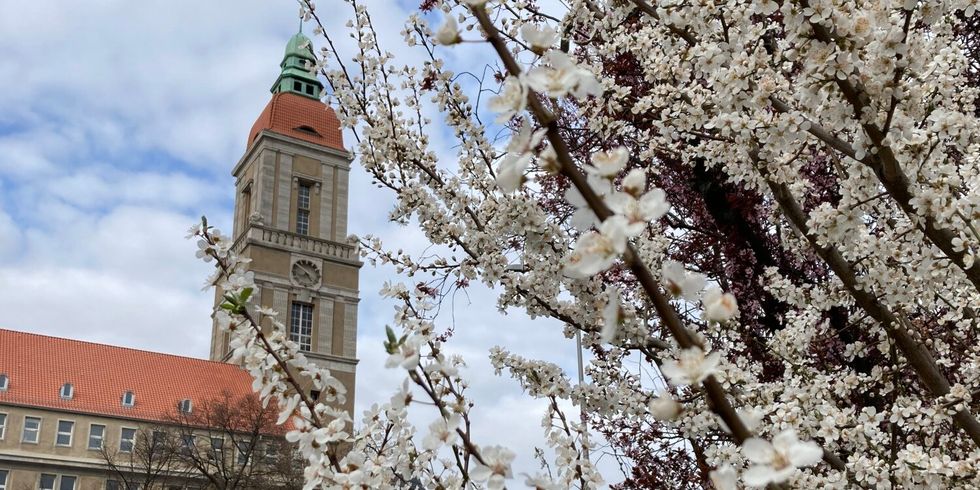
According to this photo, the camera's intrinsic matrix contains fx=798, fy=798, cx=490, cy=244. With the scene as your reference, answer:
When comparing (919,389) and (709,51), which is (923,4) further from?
(919,389)

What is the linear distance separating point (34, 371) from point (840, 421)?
37692 millimetres

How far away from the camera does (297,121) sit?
45.9 m

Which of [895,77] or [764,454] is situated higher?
[895,77]

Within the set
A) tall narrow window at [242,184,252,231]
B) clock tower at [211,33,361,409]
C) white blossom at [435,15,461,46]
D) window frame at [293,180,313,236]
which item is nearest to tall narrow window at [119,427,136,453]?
clock tower at [211,33,361,409]

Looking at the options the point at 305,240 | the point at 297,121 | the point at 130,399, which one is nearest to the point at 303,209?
the point at 305,240

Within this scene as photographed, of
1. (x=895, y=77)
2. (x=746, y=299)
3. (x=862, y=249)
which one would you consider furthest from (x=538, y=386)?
(x=746, y=299)

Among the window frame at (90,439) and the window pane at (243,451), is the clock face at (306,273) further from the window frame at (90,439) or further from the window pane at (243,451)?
the window pane at (243,451)

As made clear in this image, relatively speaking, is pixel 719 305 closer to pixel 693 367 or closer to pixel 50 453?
pixel 693 367

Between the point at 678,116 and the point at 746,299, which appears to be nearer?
the point at 678,116

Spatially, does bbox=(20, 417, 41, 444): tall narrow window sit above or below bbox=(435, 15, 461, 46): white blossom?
above

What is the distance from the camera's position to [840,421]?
11.0 ft

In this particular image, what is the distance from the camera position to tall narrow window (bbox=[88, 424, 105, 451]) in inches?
1304

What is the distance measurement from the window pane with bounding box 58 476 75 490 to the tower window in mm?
3567

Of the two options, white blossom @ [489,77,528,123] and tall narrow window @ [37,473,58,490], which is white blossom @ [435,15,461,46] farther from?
tall narrow window @ [37,473,58,490]
